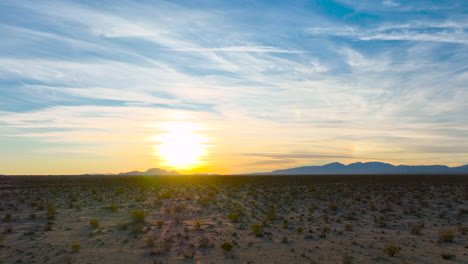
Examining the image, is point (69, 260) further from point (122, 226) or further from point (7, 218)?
point (7, 218)

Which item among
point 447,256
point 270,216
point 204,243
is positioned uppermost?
point 270,216

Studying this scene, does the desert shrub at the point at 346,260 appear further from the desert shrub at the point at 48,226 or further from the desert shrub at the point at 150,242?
the desert shrub at the point at 48,226

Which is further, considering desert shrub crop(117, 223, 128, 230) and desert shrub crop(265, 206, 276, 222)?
desert shrub crop(265, 206, 276, 222)

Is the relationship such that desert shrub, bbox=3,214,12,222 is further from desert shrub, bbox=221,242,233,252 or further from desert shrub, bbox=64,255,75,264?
desert shrub, bbox=221,242,233,252

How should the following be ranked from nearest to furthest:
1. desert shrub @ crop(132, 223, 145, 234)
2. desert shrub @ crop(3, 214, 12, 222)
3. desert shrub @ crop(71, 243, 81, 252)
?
desert shrub @ crop(71, 243, 81, 252) < desert shrub @ crop(132, 223, 145, 234) < desert shrub @ crop(3, 214, 12, 222)

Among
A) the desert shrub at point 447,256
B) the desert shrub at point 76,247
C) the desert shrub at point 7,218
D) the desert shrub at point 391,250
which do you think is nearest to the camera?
the desert shrub at point 447,256

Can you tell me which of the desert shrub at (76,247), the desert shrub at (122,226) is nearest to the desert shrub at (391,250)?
the desert shrub at (76,247)

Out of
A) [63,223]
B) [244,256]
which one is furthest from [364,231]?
[63,223]

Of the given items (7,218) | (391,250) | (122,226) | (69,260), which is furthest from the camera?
(7,218)

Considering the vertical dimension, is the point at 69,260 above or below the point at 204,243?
below

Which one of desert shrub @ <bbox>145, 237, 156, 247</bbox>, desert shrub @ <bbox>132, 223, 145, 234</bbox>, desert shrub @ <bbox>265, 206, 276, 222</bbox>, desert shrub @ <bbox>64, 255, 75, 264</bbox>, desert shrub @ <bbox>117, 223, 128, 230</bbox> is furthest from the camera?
desert shrub @ <bbox>265, 206, 276, 222</bbox>

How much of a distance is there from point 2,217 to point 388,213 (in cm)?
2637

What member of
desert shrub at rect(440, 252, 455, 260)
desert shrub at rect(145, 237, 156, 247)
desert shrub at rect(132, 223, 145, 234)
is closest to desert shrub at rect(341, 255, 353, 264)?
desert shrub at rect(440, 252, 455, 260)

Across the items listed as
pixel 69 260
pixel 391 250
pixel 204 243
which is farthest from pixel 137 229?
pixel 391 250
